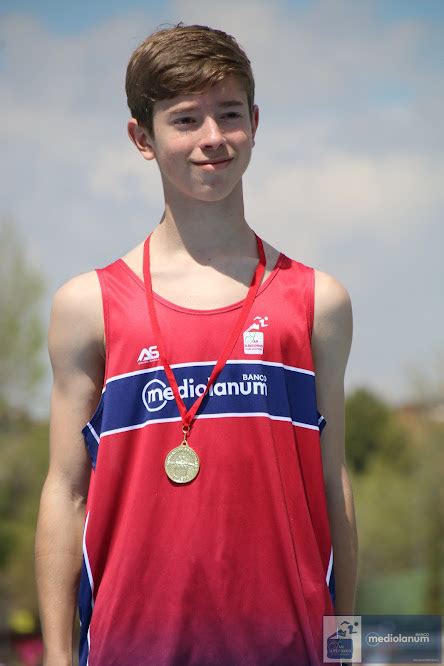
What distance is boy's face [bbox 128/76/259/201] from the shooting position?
3.01 meters

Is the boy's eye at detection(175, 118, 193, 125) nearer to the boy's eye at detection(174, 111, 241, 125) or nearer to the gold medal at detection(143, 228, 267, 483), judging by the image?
the boy's eye at detection(174, 111, 241, 125)

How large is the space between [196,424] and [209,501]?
0.70 feet

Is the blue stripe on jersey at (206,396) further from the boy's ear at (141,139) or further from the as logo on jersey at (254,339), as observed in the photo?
the boy's ear at (141,139)

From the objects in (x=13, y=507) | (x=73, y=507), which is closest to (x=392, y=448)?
(x=13, y=507)

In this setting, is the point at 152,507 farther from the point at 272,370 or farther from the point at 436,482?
the point at 436,482

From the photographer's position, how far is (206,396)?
2.93m

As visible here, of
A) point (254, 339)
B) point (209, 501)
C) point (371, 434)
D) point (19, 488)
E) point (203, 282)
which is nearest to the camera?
point (209, 501)

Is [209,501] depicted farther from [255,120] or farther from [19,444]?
[19,444]

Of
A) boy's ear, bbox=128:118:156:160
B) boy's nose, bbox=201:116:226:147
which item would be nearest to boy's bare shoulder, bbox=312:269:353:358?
boy's nose, bbox=201:116:226:147

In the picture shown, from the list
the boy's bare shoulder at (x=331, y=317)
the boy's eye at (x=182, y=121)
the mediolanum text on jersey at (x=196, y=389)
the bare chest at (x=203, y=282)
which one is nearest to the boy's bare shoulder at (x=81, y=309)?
the bare chest at (x=203, y=282)

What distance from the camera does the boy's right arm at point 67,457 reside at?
3076 millimetres

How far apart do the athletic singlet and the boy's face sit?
324mm

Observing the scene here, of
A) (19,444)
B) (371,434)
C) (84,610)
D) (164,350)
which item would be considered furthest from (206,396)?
(371,434)

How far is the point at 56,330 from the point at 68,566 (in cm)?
68
